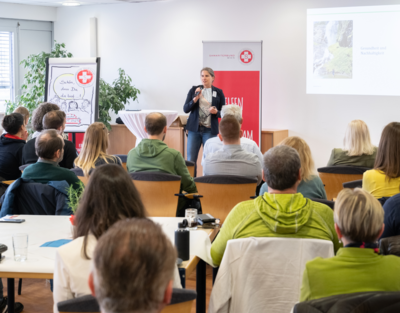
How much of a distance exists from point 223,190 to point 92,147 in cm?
113

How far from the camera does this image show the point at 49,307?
336 cm

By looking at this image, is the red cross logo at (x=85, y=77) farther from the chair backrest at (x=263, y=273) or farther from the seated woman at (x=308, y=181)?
the chair backrest at (x=263, y=273)

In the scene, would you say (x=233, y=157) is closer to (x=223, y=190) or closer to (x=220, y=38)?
(x=223, y=190)

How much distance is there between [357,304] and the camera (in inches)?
57.2

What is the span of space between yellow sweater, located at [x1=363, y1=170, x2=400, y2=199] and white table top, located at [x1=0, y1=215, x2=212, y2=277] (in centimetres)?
130

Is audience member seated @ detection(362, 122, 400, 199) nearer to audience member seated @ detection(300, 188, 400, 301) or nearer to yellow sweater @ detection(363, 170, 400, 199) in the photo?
yellow sweater @ detection(363, 170, 400, 199)

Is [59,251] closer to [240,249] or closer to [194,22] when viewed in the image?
[240,249]

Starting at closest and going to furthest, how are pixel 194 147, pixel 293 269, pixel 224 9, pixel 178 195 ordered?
pixel 293 269 → pixel 178 195 → pixel 194 147 → pixel 224 9

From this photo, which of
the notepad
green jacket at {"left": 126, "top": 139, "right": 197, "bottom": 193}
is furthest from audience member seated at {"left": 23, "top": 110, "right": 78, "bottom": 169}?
the notepad

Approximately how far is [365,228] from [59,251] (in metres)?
1.09

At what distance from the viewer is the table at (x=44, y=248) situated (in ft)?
6.65

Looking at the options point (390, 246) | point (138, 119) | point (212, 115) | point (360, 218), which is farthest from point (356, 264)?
point (138, 119)

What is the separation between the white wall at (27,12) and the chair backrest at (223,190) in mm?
7124

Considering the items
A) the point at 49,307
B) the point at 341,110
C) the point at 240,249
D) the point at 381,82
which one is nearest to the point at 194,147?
the point at 341,110
